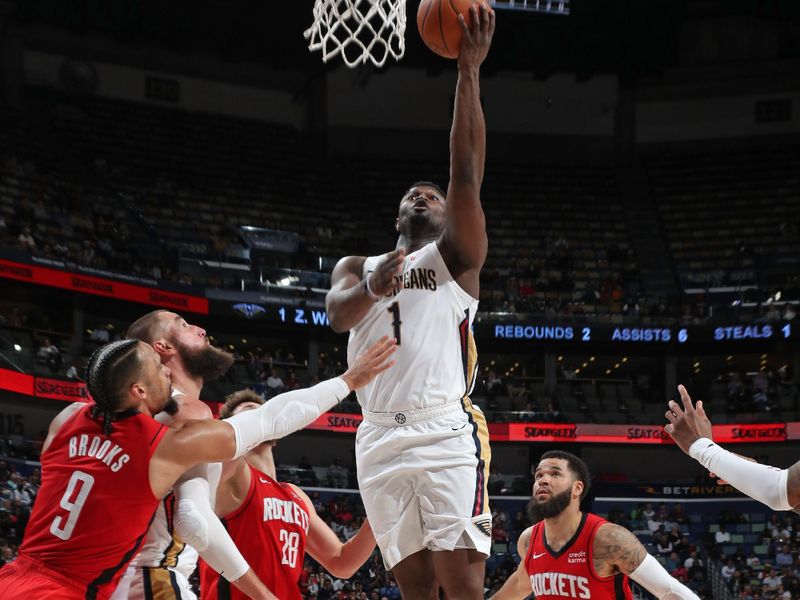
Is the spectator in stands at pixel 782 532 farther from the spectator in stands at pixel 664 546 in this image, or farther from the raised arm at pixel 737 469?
the raised arm at pixel 737 469

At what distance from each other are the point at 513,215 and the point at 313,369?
763 centimetres

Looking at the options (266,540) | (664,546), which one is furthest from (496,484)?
(266,540)

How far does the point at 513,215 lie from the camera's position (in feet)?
96.2

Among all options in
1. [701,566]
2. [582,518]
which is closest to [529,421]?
→ [701,566]

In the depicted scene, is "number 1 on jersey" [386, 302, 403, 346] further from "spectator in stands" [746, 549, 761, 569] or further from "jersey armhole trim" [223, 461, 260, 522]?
"spectator in stands" [746, 549, 761, 569]

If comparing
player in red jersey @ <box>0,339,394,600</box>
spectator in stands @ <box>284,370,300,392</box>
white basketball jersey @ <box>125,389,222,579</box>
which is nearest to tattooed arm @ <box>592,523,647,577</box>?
white basketball jersey @ <box>125,389,222,579</box>

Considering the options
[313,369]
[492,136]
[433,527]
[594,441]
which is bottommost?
[433,527]

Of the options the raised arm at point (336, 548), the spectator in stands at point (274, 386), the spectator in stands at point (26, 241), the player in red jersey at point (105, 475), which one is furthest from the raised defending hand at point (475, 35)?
the spectator in stands at point (26, 241)

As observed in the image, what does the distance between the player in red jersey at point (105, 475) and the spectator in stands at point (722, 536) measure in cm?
2040

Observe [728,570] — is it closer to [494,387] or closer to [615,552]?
[494,387]

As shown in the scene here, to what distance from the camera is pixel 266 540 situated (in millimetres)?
5410

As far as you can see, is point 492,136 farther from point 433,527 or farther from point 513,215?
point 433,527

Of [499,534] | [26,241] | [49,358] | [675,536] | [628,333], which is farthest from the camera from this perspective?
[628,333]

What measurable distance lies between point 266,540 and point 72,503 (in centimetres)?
174
